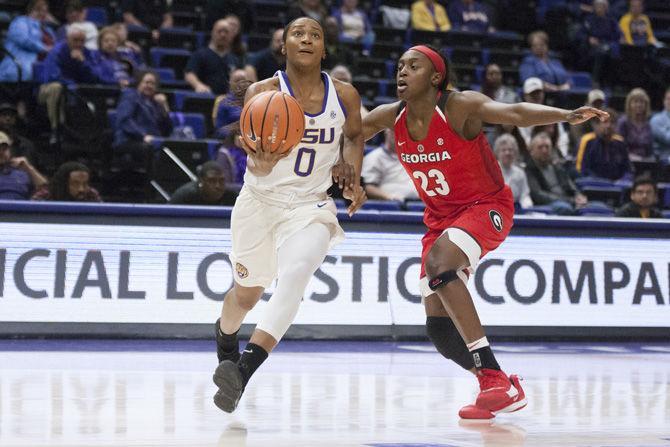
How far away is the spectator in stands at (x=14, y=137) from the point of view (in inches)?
404

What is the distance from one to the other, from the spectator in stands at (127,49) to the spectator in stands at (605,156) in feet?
15.7

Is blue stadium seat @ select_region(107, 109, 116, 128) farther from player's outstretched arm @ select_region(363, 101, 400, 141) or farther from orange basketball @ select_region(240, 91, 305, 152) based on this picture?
orange basketball @ select_region(240, 91, 305, 152)

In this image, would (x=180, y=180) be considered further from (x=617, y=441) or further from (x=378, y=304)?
(x=617, y=441)

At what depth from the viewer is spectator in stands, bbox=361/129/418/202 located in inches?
428

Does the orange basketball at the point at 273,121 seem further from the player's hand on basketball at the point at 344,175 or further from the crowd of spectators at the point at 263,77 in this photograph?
the crowd of spectators at the point at 263,77

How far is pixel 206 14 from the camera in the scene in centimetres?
1366

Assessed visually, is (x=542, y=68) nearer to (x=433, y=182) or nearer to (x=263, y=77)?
(x=263, y=77)

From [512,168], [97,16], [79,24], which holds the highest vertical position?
[97,16]

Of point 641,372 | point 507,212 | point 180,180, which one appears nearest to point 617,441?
point 507,212

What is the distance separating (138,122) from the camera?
10938 mm

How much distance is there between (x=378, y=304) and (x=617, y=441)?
4389 mm

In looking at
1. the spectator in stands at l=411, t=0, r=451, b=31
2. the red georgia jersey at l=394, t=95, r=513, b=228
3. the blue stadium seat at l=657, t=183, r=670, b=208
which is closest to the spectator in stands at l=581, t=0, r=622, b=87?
the spectator in stands at l=411, t=0, r=451, b=31

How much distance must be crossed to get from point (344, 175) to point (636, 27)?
39.0 feet

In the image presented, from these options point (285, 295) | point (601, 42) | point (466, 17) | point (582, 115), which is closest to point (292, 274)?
point (285, 295)
